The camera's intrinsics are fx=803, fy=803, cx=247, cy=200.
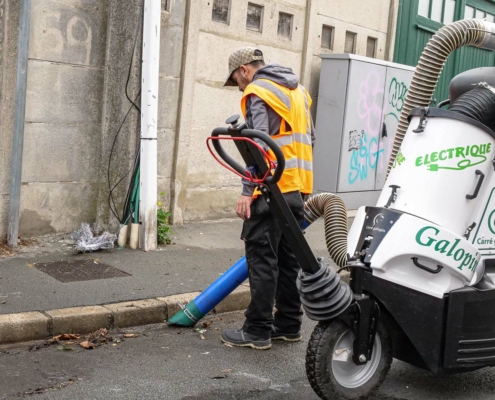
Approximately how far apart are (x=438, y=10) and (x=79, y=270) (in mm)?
7968

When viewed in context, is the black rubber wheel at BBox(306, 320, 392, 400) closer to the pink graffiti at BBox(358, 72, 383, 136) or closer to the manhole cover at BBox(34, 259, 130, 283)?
the manhole cover at BBox(34, 259, 130, 283)

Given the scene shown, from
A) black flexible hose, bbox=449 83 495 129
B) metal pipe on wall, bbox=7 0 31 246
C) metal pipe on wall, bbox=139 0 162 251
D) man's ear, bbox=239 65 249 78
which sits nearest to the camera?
black flexible hose, bbox=449 83 495 129

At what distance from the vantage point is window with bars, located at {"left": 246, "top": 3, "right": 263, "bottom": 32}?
29.8 ft

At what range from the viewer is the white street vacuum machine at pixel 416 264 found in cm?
398

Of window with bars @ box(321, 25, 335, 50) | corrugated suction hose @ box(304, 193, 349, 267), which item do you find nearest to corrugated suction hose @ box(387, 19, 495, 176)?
corrugated suction hose @ box(304, 193, 349, 267)

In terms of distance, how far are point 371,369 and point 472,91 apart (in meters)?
1.57

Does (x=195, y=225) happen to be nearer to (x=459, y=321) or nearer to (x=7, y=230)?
(x=7, y=230)

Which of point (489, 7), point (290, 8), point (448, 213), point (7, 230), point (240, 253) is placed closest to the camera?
point (448, 213)

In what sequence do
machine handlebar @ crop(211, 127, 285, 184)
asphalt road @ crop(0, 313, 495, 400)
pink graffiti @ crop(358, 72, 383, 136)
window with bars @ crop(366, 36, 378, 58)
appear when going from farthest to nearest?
window with bars @ crop(366, 36, 378, 58) < pink graffiti @ crop(358, 72, 383, 136) < asphalt road @ crop(0, 313, 495, 400) < machine handlebar @ crop(211, 127, 285, 184)

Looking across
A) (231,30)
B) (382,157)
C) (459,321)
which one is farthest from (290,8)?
(459,321)

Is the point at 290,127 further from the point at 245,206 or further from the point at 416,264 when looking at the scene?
the point at 416,264

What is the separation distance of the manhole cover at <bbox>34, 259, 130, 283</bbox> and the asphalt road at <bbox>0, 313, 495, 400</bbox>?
1.21m

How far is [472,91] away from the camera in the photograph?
4277 mm

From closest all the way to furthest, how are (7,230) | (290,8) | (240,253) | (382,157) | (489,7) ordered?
(7,230)
(240,253)
(290,8)
(382,157)
(489,7)
